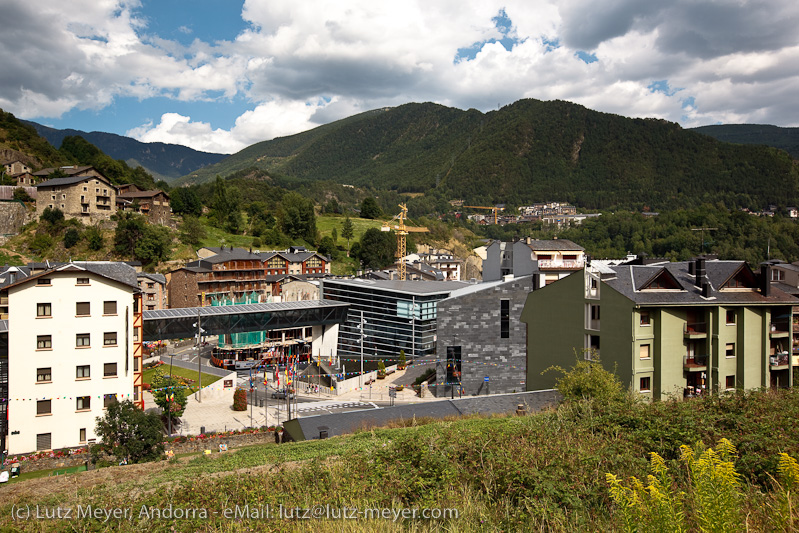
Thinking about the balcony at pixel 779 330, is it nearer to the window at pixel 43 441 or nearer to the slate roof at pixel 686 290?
the slate roof at pixel 686 290

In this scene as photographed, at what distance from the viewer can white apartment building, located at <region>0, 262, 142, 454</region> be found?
28.2 metres

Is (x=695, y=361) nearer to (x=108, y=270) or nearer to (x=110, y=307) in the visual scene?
(x=110, y=307)

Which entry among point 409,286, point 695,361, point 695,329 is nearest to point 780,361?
point 695,361

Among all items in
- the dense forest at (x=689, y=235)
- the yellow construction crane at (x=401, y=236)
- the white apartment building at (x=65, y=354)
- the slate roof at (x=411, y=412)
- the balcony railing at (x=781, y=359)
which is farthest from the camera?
the dense forest at (x=689, y=235)

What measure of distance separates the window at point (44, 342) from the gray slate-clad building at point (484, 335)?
24.3m

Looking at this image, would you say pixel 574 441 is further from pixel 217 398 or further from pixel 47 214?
pixel 47 214

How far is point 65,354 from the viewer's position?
95.9 ft

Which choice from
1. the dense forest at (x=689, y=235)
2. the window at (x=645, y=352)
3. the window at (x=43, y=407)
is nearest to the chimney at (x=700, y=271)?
the window at (x=645, y=352)

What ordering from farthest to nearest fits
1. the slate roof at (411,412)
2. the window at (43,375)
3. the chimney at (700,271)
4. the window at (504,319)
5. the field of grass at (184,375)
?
1. the field of grass at (184,375)
2. the window at (504,319)
3. the window at (43,375)
4. the chimney at (700,271)
5. the slate roof at (411,412)

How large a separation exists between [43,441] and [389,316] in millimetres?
30762

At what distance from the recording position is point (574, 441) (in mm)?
10641

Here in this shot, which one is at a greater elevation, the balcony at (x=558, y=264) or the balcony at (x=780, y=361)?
the balcony at (x=558, y=264)

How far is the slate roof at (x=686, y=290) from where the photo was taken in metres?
26.1

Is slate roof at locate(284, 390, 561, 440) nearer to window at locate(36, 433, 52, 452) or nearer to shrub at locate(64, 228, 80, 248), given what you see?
window at locate(36, 433, 52, 452)
